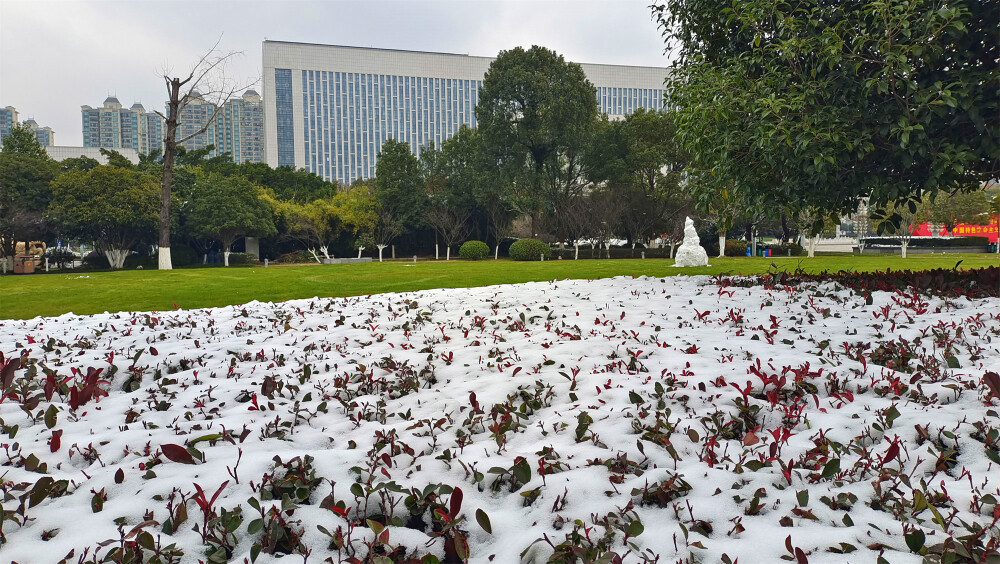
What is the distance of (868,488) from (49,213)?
32.1 metres

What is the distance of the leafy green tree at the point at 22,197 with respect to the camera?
78.5ft

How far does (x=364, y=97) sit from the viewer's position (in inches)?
3275

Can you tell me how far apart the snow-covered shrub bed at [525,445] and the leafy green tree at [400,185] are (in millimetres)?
29757

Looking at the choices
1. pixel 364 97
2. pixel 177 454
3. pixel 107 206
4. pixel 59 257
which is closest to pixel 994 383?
pixel 177 454

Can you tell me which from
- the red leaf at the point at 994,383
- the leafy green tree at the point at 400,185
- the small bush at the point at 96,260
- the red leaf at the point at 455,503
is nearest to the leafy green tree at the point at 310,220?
the leafy green tree at the point at 400,185

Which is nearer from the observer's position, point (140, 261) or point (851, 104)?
point (851, 104)

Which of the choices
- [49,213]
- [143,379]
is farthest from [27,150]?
[143,379]

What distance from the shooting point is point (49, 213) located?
24.5 metres

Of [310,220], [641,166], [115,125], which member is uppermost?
[115,125]

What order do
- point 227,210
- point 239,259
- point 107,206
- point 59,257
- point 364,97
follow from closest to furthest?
point 107,206 < point 59,257 < point 227,210 < point 239,259 < point 364,97

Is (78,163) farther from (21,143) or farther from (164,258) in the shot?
(164,258)

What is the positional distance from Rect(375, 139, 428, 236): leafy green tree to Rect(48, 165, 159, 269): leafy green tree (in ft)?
40.5

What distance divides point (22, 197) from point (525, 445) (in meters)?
31.9

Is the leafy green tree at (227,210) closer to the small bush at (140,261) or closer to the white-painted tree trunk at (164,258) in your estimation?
the small bush at (140,261)
